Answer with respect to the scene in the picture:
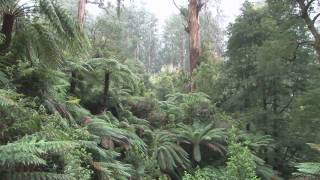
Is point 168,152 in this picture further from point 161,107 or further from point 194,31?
point 194,31

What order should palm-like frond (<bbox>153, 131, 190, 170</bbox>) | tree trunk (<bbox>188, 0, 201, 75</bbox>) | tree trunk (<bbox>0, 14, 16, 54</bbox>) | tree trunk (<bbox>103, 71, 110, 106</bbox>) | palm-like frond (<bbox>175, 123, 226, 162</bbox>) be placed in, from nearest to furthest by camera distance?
tree trunk (<bbox>0, 14, 16, 54</bbox>) → palm-like frond (<bbox>153, 131, 190, 170</bbox>) → tree trunk (<bbox>103, 71, 110, 106</bbox>) → palm-like frond (<bbox>175, 123, 226, 162</bbox>) → tree trunk (<bbox>188, 0, 201, 75</bbox>)

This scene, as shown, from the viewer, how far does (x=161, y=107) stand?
12.0 meters

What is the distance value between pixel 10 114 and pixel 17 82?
1.74 m

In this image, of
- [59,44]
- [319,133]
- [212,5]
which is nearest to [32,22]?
[59,44]

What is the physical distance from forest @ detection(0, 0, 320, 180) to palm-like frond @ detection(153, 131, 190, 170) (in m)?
0.03

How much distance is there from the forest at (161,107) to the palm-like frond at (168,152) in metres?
0.03

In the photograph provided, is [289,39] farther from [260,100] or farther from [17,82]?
[17,82]

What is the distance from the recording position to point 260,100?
11.4 m

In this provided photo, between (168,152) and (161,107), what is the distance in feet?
9.54

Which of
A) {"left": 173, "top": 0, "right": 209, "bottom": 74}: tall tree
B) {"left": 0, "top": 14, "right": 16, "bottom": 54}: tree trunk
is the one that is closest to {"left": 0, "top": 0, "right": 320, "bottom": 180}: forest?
{"left": 0, "top": 14, "right": 16, "bottom": 54}: tree trunk

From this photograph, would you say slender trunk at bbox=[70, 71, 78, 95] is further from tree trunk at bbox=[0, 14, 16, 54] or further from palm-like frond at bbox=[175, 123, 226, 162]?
tree trunk at bbox=[0, 14, 16, 54]

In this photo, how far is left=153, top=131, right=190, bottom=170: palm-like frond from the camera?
29.9 feet

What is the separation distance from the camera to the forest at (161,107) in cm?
598

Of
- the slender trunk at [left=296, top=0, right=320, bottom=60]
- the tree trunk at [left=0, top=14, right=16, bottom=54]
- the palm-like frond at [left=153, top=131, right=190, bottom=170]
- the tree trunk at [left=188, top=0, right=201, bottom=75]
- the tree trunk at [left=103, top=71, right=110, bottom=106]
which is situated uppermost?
the tree trunk at [left=188, top=0, right=201, bottom=75]
